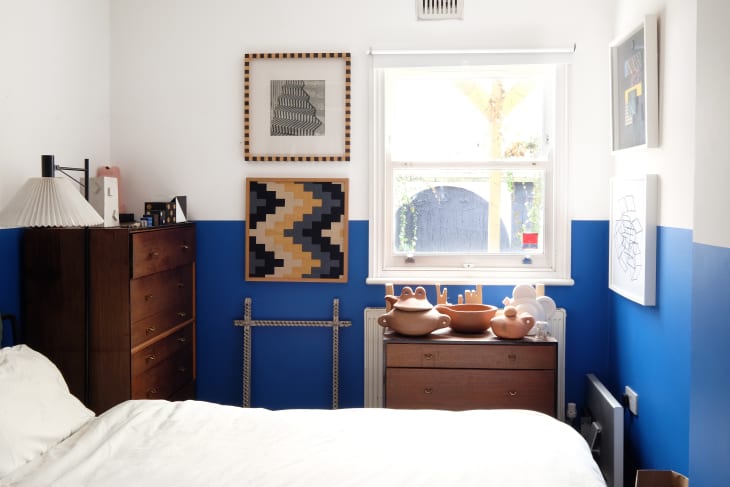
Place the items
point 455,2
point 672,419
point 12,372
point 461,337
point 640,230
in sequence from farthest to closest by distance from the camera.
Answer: point 455,2
point 461,337
point 640,230
point 672,419
point 12,372

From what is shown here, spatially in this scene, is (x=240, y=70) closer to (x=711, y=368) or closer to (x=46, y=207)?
(x=46, y=207)

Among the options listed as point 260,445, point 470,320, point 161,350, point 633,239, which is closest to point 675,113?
point 633,239

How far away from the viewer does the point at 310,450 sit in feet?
6.97

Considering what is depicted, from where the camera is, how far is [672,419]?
2.73 m

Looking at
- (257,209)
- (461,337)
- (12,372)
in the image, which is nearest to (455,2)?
(257,209)

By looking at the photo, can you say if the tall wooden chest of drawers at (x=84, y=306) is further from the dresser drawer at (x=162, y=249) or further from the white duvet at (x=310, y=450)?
the white duvet at (x=310, y=450)

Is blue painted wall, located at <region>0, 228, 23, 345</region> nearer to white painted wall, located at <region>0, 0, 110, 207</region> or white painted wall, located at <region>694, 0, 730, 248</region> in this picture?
white painted wall, located at <region>0, 0, 110, 207</region>

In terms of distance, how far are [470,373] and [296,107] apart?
169 cm

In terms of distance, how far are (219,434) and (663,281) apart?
1.88 metres

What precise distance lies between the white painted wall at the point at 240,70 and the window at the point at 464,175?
0.14 meters

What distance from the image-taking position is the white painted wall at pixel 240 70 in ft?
12.0

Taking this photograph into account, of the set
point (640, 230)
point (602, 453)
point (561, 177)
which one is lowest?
point (602, 453)

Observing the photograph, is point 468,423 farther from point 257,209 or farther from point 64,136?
point 64,136

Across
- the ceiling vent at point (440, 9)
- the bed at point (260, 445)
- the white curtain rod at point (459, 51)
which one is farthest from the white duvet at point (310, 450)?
the ceiling vent at point (440, 9)
